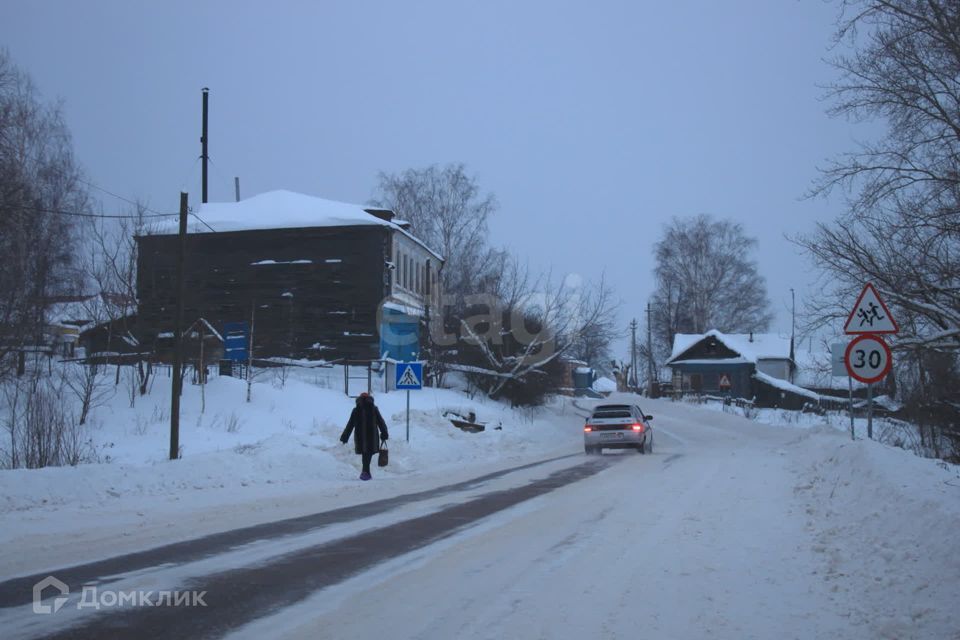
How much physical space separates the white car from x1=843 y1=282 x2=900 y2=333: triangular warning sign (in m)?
14.6

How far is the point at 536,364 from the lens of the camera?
44094 millimetres

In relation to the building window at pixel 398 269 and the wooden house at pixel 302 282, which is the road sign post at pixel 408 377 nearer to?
the wooden house at pixel 302 282

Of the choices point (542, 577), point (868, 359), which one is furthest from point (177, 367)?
point (868, 359)

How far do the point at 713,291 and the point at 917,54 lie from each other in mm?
58502

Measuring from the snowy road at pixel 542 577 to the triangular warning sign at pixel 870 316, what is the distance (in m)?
2.50

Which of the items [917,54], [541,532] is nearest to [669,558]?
[541,532]

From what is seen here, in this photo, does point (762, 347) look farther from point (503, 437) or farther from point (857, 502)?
point (857, 502)

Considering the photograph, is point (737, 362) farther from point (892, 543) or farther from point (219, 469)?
point (892, 543)

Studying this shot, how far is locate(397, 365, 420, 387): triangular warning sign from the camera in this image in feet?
77.5

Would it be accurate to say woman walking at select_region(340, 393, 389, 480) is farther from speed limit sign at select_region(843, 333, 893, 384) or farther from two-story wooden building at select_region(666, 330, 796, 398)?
two-story wooden building at select_region(666, 330, 796, 398)

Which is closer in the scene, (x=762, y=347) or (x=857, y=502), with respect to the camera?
(x=857, y=502)

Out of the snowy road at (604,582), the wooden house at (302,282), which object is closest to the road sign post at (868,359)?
the snowy road at (604,582)

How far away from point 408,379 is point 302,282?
2072 centimetres

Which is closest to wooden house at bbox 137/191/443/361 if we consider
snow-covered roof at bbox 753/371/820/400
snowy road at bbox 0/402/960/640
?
snow-covered roof at bbox 753/371/820/400
